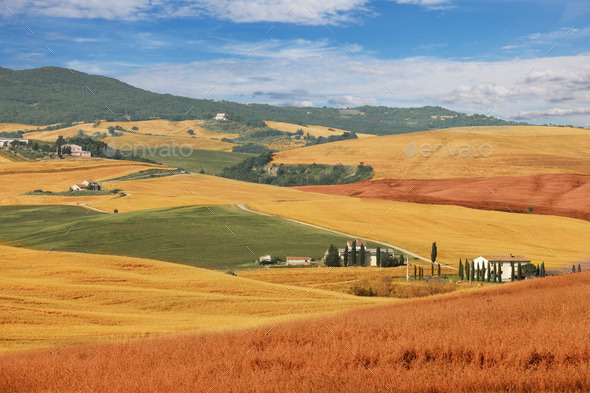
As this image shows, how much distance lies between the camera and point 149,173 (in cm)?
8294

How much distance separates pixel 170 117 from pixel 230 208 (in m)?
118

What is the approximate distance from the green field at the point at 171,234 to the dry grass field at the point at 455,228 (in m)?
4.72

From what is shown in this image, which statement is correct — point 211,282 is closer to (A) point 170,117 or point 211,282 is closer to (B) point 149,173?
(B) point 149,173

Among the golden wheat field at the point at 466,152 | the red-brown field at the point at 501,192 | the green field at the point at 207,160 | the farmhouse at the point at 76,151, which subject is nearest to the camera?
the red-brown field at the point at 501,192

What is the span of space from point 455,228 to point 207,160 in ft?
380

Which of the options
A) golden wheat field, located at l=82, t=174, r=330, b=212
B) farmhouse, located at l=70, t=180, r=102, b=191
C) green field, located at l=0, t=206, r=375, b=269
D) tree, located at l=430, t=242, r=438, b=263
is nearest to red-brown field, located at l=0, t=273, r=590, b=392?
tree, located at l=430, t=242, r=438, b=263

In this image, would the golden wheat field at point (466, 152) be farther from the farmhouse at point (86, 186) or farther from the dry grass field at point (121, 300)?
the dry grass field at point (121, 300)

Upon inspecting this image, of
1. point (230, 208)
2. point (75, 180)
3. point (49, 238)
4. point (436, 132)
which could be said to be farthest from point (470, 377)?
point (436, 132)

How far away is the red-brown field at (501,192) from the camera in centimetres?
5372

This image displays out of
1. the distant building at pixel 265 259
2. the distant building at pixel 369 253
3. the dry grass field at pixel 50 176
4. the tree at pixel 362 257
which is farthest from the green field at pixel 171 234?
the tree at pixel 362 257

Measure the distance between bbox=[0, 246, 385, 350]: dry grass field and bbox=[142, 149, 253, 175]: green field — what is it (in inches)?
3399

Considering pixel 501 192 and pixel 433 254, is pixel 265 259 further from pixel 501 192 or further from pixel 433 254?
pixel 501 192

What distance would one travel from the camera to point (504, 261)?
38.2 meters

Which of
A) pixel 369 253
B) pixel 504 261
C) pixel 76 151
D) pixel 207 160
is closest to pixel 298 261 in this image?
pixel 369 253
